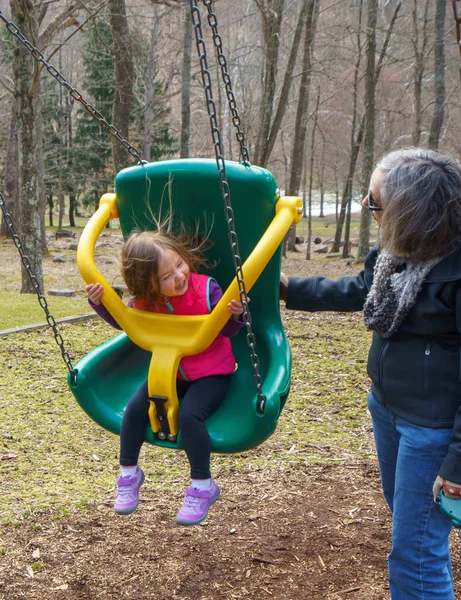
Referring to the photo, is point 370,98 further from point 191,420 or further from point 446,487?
point 446,487

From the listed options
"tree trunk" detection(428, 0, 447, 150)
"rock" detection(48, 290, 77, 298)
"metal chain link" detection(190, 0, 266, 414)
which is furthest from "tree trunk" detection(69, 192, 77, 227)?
"metal chain link" detection(190, 0, 266, 414)

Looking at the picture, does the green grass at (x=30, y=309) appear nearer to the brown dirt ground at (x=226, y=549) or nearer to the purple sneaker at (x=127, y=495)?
the brown dirt ground at (x=226, y=549)

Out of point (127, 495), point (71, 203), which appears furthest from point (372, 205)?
point (71, 203)

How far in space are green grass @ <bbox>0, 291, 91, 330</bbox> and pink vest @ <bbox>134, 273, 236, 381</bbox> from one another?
195 inches

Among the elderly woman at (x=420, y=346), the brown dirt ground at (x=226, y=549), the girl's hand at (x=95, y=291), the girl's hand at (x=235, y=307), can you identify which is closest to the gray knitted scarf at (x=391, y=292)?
the elderly woman at (x=420, y=346)

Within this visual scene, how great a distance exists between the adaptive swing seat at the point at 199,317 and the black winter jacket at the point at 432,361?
582 millimetres

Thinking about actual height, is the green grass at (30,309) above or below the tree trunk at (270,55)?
below

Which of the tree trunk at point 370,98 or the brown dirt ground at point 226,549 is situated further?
the tree trunk at point 370,98

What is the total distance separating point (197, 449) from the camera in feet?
7.14

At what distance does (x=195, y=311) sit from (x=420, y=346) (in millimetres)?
943

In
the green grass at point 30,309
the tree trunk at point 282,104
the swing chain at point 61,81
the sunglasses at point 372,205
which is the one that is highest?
the tree trunk at point 282,104

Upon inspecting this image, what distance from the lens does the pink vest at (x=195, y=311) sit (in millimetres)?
2373

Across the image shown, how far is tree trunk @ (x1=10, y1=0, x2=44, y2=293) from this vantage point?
23.9 ft

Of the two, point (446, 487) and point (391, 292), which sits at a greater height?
point (391, 292)
